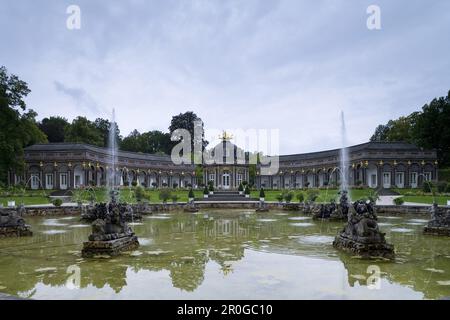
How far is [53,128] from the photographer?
253 feet

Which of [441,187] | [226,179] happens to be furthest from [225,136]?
[441,187]

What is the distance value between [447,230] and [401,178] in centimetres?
4382

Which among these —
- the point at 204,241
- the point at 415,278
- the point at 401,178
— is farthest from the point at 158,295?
the point at 401,178

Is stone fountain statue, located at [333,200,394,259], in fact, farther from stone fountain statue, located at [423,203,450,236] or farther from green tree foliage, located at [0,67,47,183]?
green tree foliage, located at [0,67,47,183]

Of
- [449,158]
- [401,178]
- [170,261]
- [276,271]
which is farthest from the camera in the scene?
[401,178]

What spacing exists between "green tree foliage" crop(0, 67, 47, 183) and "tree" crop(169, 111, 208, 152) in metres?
46.9

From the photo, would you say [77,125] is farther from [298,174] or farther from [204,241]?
[204,241]

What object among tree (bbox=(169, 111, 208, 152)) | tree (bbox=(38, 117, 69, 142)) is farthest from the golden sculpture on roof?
tree (bbox=(38, 117, 69, 142))

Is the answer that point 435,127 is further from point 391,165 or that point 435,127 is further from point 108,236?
point 108,236

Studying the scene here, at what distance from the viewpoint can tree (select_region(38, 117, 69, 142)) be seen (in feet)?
252

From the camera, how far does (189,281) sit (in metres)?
7.85

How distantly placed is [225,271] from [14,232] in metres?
10.3

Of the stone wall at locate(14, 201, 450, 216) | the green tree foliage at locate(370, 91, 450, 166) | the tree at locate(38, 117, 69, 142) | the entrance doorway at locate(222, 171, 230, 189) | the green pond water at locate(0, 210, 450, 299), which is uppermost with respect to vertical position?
the tree at locate(38, 117, 69, 142)
